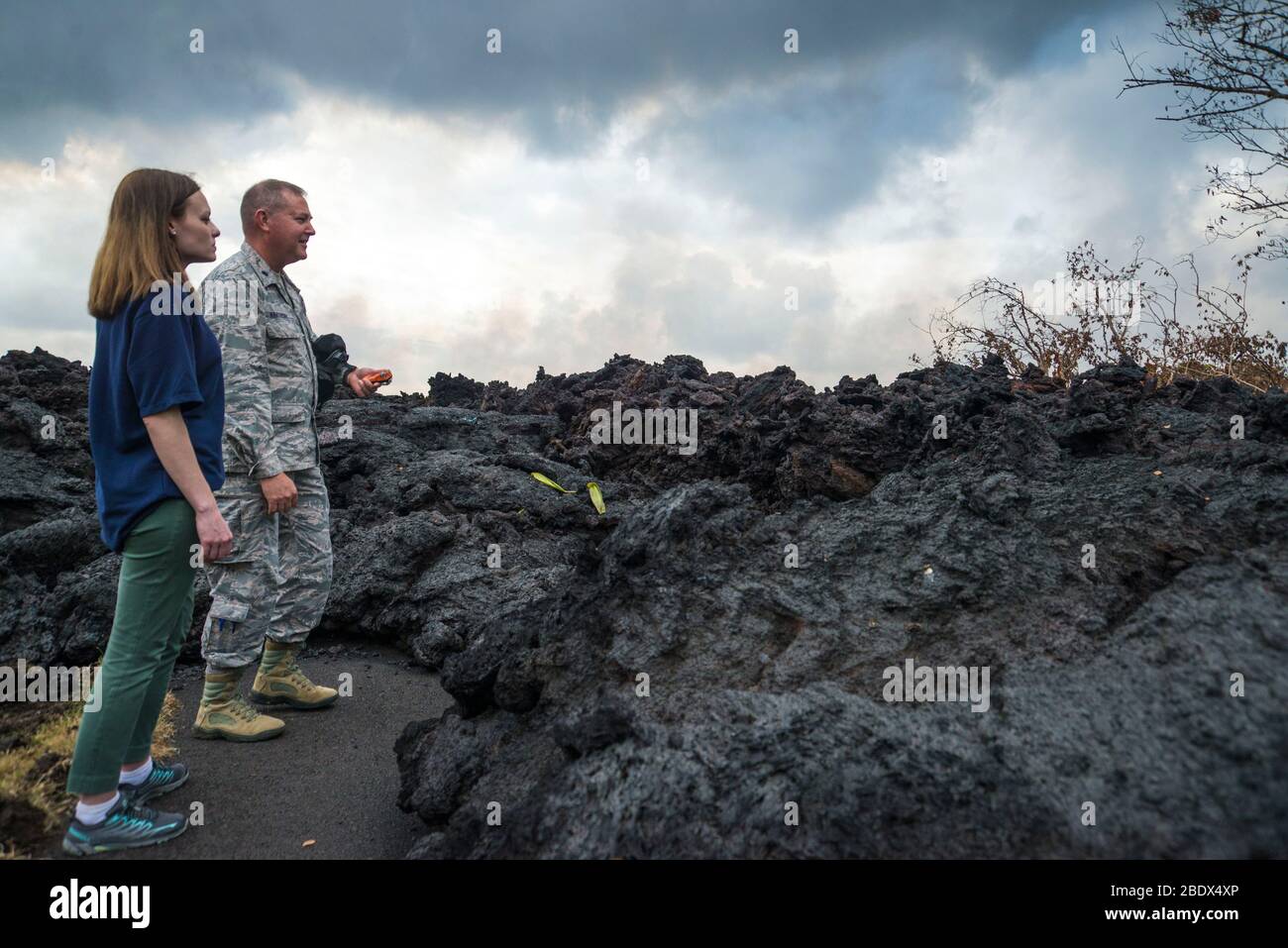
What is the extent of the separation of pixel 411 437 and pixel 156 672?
689 centimetres

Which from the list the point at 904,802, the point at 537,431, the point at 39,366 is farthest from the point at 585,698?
the point at 39,366

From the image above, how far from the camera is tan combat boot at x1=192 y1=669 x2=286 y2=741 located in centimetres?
499

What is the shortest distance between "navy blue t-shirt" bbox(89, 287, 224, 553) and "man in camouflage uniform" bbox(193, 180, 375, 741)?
1.23 metres

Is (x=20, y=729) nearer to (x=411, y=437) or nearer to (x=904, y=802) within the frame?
(x=904, y=802)

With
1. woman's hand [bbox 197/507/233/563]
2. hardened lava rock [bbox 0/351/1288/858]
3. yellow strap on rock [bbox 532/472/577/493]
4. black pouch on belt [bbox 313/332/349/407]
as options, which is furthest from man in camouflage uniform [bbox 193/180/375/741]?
yellow strap on rock [bbox 532/472/577/493]

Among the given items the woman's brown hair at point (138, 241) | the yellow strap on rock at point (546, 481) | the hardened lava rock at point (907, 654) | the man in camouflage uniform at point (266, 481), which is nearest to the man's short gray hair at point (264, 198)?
the man in camouflage uniform at point (266, 481)

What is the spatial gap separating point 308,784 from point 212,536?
1.77 metres

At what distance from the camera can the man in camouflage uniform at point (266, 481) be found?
191 inches

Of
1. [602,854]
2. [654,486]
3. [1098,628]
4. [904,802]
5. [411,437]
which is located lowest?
[602,854]

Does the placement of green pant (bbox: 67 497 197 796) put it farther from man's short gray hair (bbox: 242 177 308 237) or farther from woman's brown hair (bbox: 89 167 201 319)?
man's short gray hair (bbox: 242 177 308 237)

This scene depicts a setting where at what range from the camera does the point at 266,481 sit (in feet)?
15.8

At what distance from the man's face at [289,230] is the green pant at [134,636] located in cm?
238

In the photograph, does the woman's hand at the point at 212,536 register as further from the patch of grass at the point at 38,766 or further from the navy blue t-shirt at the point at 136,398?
the patch of grass at the point at 38,766

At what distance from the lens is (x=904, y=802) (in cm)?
269
